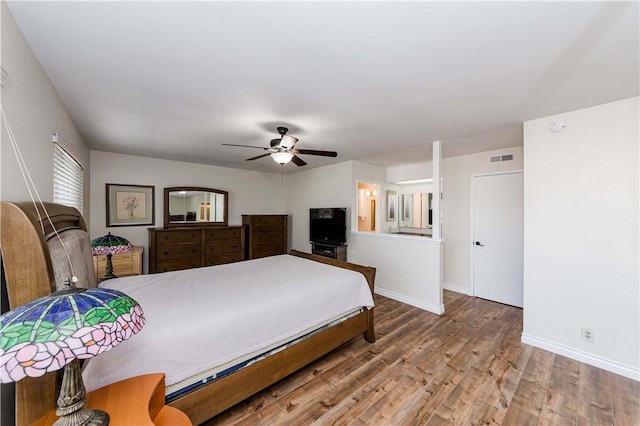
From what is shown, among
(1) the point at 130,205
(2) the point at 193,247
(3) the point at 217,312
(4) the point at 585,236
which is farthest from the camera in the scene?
(2) the point at 193,247

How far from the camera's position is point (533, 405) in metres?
1.94

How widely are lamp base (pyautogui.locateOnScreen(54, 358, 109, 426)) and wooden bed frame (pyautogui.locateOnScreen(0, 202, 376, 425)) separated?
28cm

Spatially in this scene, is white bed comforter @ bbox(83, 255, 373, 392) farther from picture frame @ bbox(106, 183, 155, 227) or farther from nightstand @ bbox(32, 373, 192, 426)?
picture frame @ bbox(106, 183, 155, 227)

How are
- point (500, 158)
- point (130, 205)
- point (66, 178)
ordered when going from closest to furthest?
point (66, 178) < point (500, 158) < point (130, 205)

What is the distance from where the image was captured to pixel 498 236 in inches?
159

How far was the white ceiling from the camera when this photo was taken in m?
1.29

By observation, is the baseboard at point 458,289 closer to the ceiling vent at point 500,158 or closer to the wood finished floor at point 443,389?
the wood finished floor at point 443,389

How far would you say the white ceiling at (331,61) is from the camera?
1.29 m

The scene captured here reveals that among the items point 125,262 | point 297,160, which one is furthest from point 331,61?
point 125,262

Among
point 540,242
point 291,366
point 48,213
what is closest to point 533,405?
point 540,242

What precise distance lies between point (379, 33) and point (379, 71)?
391 millimetres

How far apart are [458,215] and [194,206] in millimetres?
5132

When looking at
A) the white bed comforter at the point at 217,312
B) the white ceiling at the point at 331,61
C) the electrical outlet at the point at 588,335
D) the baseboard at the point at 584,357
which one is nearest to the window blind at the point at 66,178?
the white ceiling at the point at 331,61

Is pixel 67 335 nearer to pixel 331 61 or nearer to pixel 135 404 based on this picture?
pixel 135 404
